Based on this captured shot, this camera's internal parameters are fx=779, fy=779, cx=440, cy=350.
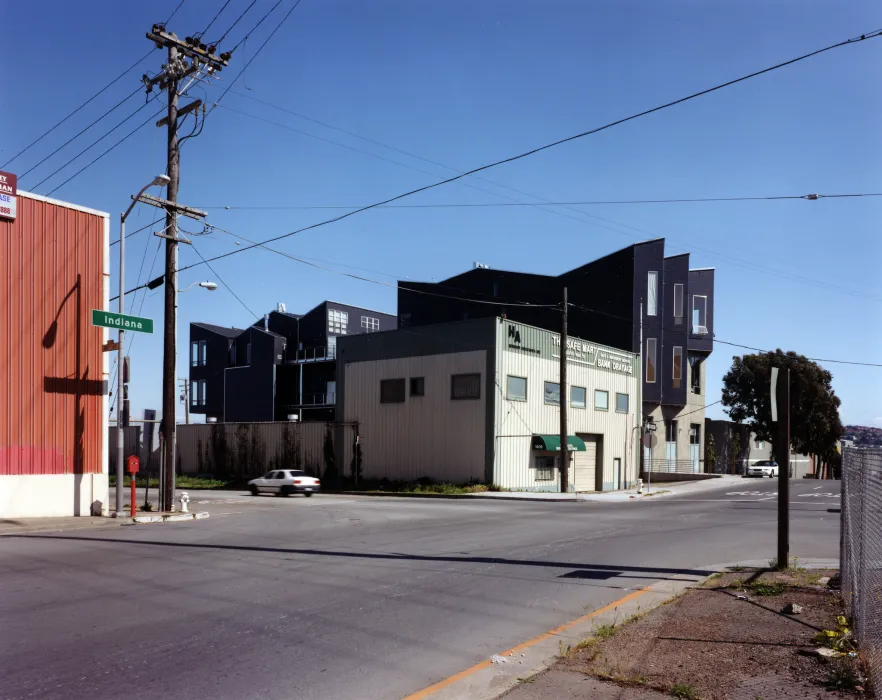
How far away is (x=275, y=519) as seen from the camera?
2073cm

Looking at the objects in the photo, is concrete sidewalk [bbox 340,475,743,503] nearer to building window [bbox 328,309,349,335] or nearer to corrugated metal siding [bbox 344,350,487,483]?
corrugated metal siding [bbox 344,350,487,483]

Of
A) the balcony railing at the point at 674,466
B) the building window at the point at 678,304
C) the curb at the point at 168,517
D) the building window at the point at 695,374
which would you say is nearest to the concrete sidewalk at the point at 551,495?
the balcony railing at the point at 674,466

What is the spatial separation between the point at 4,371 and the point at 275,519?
7613 millimetres

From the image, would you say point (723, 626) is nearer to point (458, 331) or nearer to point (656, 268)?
point (458, 331)

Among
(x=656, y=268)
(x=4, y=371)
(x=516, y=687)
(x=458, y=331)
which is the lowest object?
(x=516, y=687)

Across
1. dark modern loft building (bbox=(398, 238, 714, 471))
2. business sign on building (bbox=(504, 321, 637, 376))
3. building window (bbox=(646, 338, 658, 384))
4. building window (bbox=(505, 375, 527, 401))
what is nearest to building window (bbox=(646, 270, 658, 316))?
dark modern loft building (bbox=(398, 238, 714, 471))

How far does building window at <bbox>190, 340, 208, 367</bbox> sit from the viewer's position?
229 ft

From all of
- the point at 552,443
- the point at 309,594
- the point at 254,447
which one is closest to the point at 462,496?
the point at 552,443

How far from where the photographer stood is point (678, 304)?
169 ft

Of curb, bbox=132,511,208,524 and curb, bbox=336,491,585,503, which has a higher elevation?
curb, bbox=132,511,208,524

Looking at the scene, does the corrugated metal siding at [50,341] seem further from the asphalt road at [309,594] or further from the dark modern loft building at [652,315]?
the dark modern loft building at [652,315]

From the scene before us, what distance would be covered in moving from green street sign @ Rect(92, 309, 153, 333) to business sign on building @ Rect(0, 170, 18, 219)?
3.07 metres

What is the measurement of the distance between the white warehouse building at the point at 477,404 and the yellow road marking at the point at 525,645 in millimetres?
26403

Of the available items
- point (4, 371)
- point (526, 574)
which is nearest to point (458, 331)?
point (4, 371)
